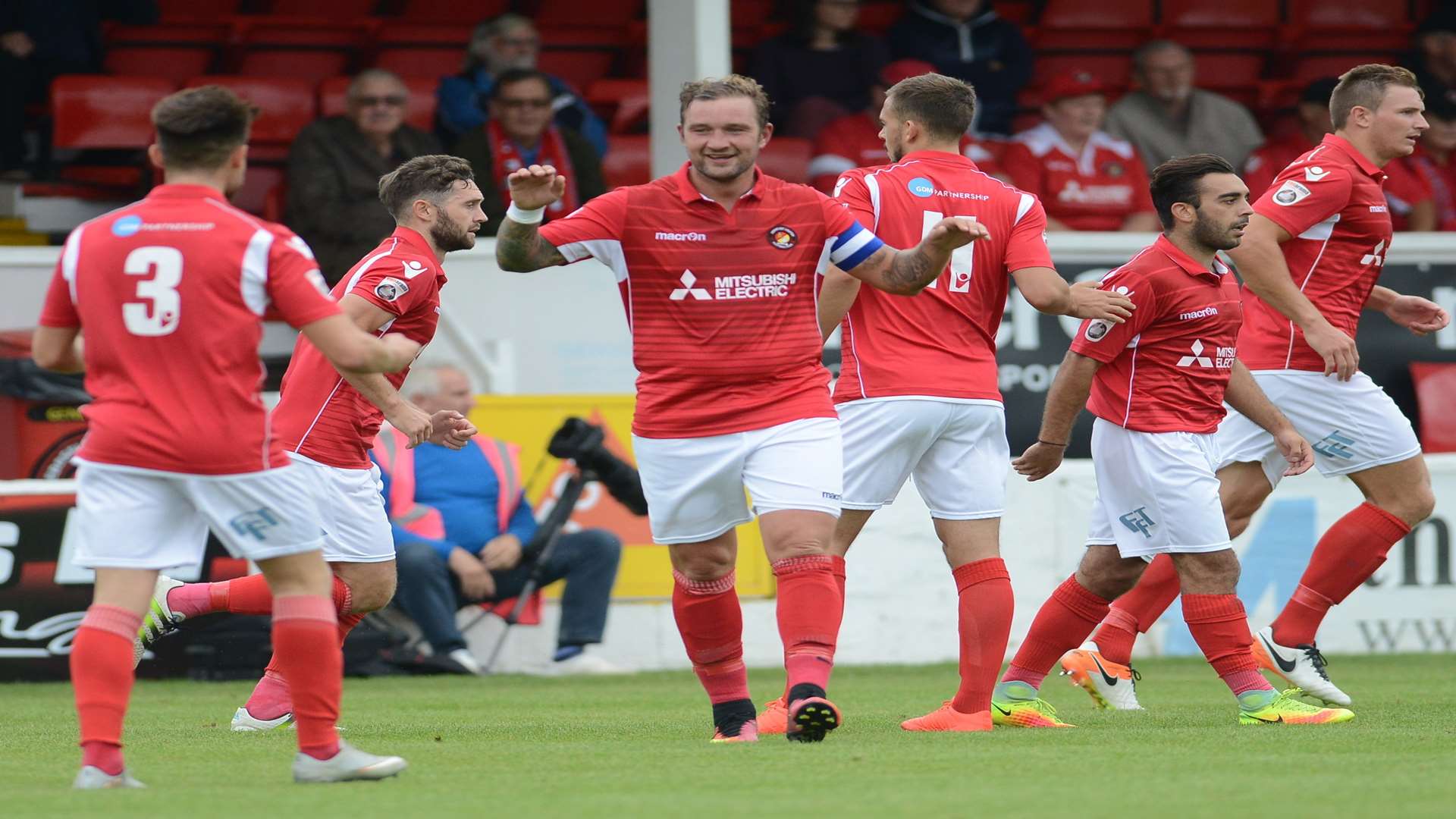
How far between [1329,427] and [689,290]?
9.47 feet

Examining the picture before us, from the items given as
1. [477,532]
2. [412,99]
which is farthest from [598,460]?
[412,99]

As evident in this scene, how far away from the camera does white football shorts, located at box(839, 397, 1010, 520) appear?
630 cm

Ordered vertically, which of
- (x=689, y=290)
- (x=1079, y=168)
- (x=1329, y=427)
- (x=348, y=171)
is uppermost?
(x=1079, y=168)

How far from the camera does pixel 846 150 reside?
12.6 meters

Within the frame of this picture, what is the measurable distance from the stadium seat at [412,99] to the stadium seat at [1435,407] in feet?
20.0


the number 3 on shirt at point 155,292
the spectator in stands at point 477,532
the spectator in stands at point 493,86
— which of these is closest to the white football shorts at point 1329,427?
the spectator in stands at point 477,532

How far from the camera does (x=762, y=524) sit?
19.3 ft

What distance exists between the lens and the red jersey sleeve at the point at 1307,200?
732 centimetres

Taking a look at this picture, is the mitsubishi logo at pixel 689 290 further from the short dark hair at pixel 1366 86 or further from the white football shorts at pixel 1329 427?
the short dark hair at pixel 1366 86

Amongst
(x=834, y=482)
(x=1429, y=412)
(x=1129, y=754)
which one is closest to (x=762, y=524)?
(x=834, y=482)

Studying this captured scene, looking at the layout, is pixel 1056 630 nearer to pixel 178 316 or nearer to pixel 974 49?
pixel 178 316

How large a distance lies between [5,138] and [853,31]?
5460 mm

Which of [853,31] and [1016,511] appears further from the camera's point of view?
[853,31]

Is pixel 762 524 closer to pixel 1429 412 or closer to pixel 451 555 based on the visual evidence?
pixel 451 555
